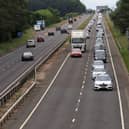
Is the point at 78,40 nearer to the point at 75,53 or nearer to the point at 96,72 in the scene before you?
the point at 75,53

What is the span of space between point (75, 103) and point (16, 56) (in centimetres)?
5130

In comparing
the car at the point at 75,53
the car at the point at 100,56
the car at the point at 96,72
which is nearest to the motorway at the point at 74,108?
the car at the point at 96,72

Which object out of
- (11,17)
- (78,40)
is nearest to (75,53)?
(78,40)

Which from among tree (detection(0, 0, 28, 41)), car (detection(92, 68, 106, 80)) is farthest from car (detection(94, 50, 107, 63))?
tree (detection(0, 0, 28, 41))

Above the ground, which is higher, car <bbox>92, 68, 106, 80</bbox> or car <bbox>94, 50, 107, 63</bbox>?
car <bbox>92, 68, 106, 80</bbox>

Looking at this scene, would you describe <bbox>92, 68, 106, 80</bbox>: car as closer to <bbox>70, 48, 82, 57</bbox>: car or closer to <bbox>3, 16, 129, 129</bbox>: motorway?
<bbox>3, 16, 129, 129</bbox>: motorway

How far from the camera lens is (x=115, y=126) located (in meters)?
36.4

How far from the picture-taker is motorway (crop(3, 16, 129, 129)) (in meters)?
37.2

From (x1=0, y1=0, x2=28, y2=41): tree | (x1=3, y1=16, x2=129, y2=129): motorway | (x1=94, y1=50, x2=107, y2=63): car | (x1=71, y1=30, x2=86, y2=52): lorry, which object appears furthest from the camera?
(x1=0, y1=0, x2=28, y2=41): tree

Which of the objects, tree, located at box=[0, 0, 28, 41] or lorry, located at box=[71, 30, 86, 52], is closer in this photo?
lorry, located at box=[71, 30, 86, 52]

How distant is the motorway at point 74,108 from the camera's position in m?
37.2

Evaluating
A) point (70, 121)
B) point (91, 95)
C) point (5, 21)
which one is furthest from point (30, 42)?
point (70, 121)

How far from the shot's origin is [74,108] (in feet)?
145

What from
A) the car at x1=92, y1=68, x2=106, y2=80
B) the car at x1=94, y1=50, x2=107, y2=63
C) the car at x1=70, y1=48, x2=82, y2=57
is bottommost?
the car at x1=70, y1=48, x2=82, y2=57
